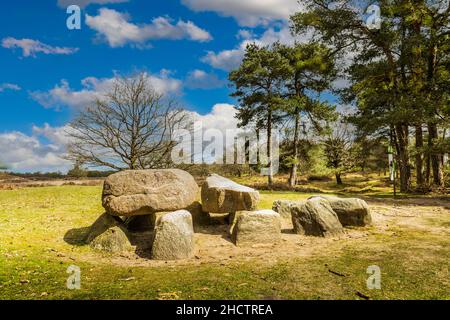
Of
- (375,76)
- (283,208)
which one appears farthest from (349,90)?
(283,208)

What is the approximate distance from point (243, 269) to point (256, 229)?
2.26 meters

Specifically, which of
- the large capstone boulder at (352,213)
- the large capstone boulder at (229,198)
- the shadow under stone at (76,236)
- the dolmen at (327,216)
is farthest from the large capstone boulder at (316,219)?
the shadow under stone at (76,236)

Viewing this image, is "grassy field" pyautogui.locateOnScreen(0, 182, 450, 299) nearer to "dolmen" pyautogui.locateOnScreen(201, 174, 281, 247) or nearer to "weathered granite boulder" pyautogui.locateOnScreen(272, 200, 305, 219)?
"dolmen" pyautogui.locateOnScreen(201, 174, 281, 247)

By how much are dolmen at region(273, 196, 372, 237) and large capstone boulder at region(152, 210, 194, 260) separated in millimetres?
3572

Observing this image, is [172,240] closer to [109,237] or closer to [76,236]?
[109,237]

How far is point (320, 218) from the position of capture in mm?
10055

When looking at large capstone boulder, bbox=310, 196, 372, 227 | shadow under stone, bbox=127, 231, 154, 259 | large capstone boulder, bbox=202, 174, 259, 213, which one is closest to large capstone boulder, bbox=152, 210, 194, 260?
shadow under stone, bbox=127, 231, 154, 259

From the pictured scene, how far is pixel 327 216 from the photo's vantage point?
33.2 ft

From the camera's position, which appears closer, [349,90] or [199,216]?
[199,216]

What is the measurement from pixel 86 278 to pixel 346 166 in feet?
116

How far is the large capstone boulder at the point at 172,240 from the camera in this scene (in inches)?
319

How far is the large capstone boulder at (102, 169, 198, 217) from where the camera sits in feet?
29.1
